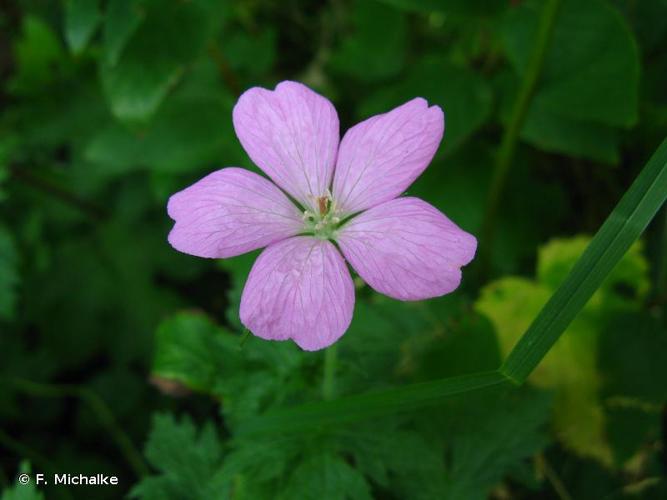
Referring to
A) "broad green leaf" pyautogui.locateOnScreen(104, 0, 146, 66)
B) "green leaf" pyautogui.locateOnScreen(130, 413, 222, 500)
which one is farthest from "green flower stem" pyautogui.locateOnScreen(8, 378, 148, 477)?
"broad green leaf" pyautogui.locateOnScreen(104, 0, 146, 66)

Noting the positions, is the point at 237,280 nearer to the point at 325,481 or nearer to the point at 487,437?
the point at 325,481

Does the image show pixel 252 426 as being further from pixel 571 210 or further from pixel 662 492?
pixel 571 210

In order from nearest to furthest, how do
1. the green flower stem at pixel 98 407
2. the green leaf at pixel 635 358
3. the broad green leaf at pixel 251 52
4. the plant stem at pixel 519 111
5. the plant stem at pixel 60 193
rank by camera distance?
the plant stem at pixel 519 111
the green leaf at pixel 635 358
the green flower stem at pixel 98 407
the broad green leaf at pixel 251 52
the plant stem at pixel 60 193

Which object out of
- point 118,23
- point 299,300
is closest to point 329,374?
point 299,300

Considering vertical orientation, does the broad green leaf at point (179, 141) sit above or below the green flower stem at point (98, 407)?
above

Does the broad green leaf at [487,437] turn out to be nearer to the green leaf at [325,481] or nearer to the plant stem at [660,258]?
the green leaf at [325,481]

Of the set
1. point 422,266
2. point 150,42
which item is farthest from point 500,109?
point 422,266

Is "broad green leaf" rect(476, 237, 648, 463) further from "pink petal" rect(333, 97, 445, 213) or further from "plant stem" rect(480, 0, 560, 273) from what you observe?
"pink petal" rect(333, 97, 445, 213)

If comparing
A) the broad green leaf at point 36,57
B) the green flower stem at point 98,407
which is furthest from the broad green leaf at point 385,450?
the broad green leaf at point 36,57
